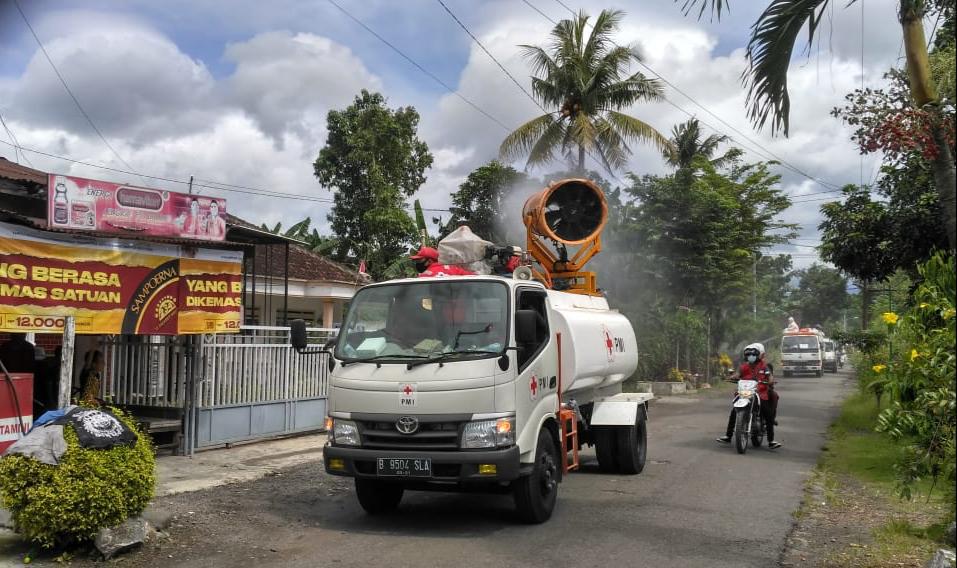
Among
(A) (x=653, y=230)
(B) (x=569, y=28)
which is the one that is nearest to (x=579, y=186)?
(B) (x=569, y=28)

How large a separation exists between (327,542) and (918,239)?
30.4 ft

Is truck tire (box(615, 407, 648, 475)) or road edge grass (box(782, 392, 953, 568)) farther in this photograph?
truck tire (box(615, 407, 648, 475))

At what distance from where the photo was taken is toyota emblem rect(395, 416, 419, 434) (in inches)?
256

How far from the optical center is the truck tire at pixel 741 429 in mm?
11438

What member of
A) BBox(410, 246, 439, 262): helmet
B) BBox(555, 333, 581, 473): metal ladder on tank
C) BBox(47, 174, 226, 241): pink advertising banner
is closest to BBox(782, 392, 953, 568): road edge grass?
BBox(555, 333, 581, 473): metal ladder on tank

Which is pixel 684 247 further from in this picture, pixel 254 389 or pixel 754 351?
pixel 254 389

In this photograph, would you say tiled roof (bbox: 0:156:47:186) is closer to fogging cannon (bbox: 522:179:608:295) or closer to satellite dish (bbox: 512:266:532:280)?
fogging cannon (bbox: 522:179:608:295)

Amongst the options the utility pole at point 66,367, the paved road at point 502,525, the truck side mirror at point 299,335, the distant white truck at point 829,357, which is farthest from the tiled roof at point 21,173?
the distant white truck at point 829,357

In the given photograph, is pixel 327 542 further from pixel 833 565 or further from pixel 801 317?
pixel 801 317

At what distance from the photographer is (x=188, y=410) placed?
408 inches

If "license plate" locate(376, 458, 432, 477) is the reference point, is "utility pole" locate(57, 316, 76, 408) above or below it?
above

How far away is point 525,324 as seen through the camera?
6598 millimetres

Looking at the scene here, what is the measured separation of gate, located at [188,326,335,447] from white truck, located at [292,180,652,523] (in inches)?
154

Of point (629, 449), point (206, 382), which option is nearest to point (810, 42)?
point (629, 449)
